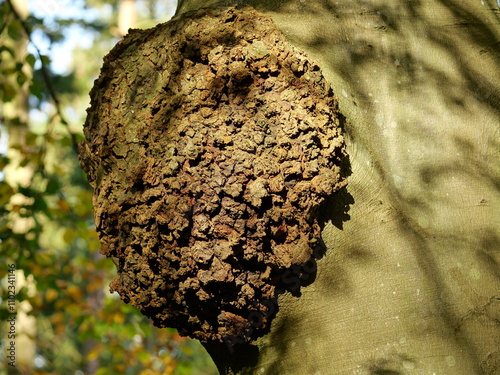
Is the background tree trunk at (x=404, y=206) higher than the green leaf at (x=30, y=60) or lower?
lower

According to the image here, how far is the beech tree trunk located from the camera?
1200mm

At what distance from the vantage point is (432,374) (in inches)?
45.8

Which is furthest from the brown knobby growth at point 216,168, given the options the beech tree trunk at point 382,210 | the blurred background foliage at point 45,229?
the blurred background foliage at point 45,229

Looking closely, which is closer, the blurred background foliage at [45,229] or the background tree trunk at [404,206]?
the background tree trunk at [404,206]

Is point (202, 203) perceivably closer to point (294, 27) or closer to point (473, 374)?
point (294, 27)

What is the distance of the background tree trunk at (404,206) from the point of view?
120 cm

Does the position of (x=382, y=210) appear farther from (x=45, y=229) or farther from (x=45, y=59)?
(x=45, y=229)

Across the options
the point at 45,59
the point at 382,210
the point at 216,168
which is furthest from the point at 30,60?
the point at 382,210

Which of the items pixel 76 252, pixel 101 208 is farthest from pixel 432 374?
pixel 76 252

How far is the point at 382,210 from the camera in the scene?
1264 mm

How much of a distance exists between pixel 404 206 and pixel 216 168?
502 mm

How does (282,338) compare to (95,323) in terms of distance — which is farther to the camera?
(95,323)

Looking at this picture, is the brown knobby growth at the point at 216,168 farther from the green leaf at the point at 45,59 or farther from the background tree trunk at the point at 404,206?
→ the green leaf at the point at 45,59

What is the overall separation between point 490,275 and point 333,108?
0.59 meters
